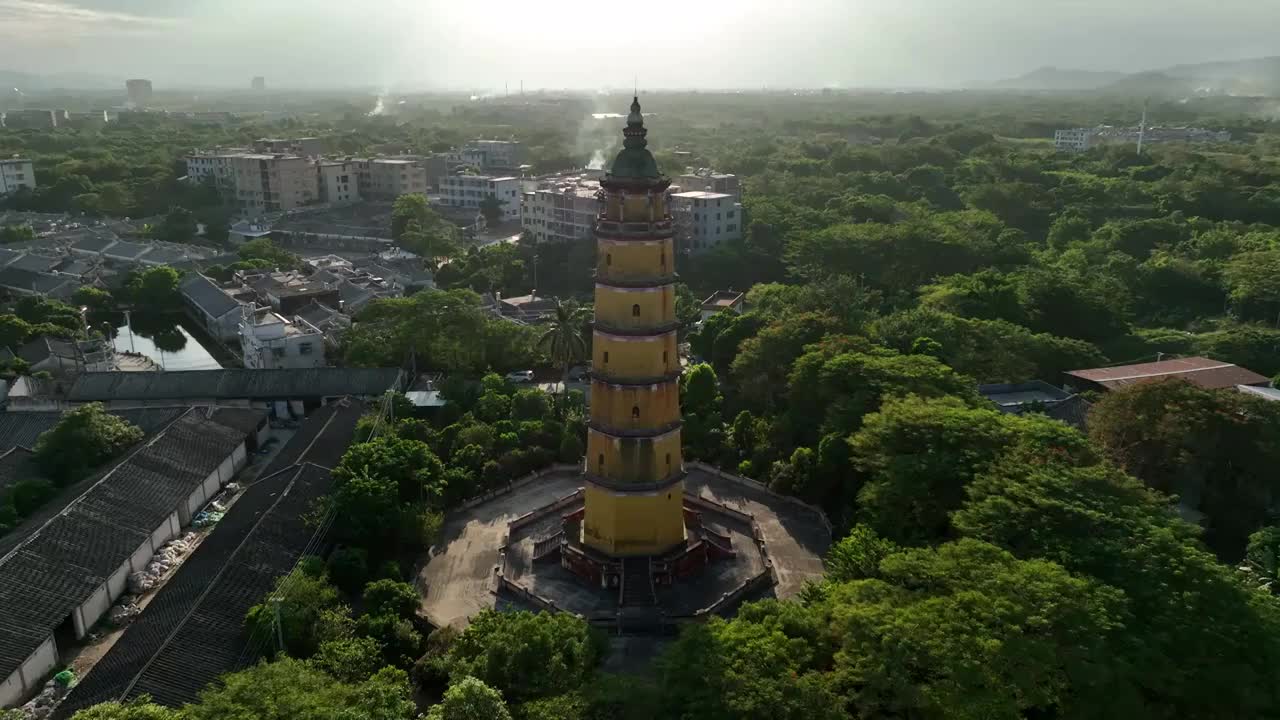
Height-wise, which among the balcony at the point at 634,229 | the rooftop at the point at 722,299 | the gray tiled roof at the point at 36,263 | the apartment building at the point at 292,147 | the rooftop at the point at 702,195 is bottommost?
the rooftop at the point at 722,299

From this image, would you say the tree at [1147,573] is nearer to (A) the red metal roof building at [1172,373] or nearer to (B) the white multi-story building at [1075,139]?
(A) the red metal roof building at [1172,373]

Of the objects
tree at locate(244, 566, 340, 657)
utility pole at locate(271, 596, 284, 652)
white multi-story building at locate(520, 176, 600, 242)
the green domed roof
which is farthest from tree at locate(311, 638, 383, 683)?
white multi-story building at locate(520, 176, 600, 242)

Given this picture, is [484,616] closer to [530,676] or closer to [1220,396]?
[530,676]

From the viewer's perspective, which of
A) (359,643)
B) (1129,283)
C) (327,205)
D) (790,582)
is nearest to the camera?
(359,643)

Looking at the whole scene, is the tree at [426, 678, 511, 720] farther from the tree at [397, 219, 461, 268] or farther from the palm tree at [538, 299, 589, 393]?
the tree at [397, 219, 461, 268]

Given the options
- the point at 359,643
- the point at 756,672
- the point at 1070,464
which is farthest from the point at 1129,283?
the point at 359,643

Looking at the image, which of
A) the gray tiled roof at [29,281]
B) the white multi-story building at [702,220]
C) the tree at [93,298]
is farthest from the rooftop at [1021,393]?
the gray tiled roof at [29,281]
